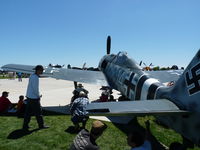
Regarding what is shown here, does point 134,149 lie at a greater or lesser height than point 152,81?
lesser

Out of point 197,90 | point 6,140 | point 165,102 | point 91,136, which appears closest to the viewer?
point 91,136

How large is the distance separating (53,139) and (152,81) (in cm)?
338

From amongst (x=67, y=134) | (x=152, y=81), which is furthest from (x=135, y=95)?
(x=67, y=134)

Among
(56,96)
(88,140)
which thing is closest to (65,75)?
(56,96)

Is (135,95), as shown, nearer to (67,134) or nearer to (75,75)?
(67,134)

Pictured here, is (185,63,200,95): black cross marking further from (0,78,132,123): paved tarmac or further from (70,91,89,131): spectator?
(0,78,132,123): paved tarmac

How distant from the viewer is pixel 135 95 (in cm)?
679

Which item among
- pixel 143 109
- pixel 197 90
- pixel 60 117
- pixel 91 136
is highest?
pixel 197 90

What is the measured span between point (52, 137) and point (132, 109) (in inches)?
116

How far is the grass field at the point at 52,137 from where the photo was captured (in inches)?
191

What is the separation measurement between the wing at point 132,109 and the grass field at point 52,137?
176 cm

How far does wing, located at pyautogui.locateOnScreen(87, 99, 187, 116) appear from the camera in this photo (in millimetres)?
3164

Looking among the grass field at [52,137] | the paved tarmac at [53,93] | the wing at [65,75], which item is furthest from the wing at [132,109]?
the wing at [65,75]

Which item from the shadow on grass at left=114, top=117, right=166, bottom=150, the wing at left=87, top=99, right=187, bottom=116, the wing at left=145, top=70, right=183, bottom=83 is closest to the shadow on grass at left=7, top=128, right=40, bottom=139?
the shadow on grass at left=114, top=117, right=166, bottom=150
